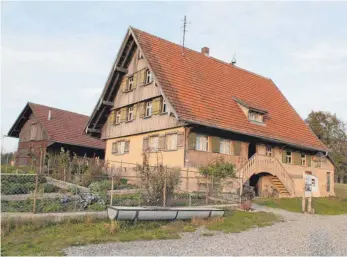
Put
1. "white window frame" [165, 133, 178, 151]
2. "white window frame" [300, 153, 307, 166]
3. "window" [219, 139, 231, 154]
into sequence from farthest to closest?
"white window frame" [300, 153, 307, 166] → "window" [219, 139, 231, 154] → "white window frame" [165, 133, 178, 151]

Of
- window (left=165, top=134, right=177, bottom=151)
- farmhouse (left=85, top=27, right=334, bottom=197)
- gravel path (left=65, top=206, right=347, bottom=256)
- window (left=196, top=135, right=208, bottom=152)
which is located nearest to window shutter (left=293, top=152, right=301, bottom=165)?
farmhouse (left=85, top=27, right=334, bottom=197)

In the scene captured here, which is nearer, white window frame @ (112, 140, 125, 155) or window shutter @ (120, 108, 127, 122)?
window shutter @ (120, 108, 127, 122)

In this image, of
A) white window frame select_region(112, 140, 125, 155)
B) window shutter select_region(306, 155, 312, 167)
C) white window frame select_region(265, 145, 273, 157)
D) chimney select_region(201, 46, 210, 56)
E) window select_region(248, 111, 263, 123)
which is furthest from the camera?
chimney select_region(201, 46, 210, 56)

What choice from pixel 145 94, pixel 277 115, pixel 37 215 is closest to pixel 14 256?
pixel 37 215

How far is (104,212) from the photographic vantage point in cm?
1415

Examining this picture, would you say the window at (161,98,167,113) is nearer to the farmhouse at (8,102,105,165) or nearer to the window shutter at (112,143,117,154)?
the window shutter at (112,143,117,154)

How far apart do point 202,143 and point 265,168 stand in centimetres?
444

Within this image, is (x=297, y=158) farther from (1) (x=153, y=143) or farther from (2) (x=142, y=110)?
(2) (x=142, y=110)

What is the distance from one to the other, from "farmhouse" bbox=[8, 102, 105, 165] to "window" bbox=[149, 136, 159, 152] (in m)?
11.2

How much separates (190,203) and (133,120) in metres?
13.0

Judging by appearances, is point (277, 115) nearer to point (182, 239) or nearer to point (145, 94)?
point (145, 94)

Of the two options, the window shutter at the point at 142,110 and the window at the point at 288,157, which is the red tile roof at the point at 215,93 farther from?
the window shutter at the point at 142,110

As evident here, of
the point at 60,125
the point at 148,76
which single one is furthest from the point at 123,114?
the point at 60,125

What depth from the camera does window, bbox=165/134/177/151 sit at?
80.6ft
